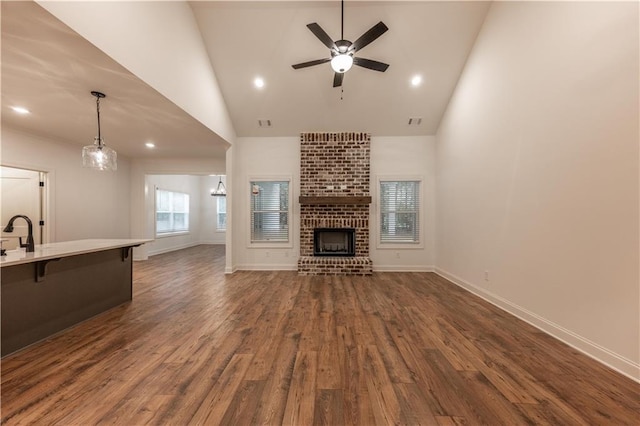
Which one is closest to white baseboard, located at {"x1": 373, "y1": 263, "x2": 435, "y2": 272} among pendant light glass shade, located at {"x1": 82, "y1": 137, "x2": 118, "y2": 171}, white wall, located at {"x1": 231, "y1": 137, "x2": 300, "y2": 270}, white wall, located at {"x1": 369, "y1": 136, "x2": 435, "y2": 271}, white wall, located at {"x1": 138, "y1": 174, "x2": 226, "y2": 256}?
white wall, located at {"x1": 369, "y1": 136, "x2": 435, "y2": 271}

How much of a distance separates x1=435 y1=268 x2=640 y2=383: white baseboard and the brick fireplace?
8.79 feet

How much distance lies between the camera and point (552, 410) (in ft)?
5.38

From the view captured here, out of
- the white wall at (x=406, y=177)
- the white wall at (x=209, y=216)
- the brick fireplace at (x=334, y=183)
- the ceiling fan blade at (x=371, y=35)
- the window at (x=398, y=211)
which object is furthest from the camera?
the white wall at (x=209, y=216)

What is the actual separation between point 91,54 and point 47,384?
2.67 m

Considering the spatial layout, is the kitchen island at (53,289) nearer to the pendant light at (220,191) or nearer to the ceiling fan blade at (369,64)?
the ceiling fan blade at (369,64)

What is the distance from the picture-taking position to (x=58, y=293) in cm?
277

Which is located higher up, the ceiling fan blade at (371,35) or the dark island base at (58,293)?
the ceiling fan blade at (371,35)

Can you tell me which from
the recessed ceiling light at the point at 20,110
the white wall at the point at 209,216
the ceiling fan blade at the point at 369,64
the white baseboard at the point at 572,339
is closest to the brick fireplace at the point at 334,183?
the ceiling fan blade at the point at 369,64

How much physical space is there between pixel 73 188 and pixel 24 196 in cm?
71

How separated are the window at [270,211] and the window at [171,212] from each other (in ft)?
14.2

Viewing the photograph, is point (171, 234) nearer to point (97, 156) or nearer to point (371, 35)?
point (97, 156)

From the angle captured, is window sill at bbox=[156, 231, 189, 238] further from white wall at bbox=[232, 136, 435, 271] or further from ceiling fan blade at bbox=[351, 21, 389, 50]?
ceiling fan blade at bbox=[351, 21, 389, 50]

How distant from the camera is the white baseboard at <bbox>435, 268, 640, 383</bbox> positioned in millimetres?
2004

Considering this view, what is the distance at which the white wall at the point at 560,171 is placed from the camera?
207cm
